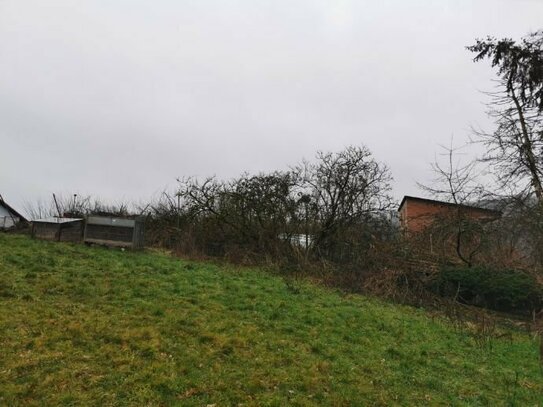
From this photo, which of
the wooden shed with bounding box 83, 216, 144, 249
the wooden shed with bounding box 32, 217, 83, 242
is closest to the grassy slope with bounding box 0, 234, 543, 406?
the wooden shed with bounding box 83, 216, 144, 249

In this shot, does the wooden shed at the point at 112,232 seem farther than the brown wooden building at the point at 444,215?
No

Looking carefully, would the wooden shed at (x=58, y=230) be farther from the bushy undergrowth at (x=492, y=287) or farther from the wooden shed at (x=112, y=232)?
the bushy undergrowth at (x=492, y=287)

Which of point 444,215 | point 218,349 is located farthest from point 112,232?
point 444,215

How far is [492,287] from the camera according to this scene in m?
14.0

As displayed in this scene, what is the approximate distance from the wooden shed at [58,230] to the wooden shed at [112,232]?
514 millimetres

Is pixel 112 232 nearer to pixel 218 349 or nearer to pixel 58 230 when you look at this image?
pixel 58 230

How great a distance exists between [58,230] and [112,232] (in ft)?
6.80

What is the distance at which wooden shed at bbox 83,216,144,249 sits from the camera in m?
16.7

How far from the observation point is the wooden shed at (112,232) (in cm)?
1666

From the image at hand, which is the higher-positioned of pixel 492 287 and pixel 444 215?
pixel 444 215

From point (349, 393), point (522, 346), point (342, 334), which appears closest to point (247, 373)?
point (349, 393)

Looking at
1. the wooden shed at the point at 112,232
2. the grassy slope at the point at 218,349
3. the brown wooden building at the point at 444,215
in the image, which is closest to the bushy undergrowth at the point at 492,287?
the brown wooden building at the point at 444,215

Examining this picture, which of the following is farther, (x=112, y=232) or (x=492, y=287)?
(x=112, y=232)

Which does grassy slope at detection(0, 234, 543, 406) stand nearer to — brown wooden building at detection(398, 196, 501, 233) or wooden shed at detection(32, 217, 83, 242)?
wooden shed at detection(32, 217, 83, 242)
